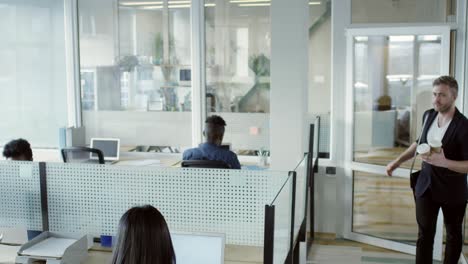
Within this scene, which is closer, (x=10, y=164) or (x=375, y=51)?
(x=10, y=164)

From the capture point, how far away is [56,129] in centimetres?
609

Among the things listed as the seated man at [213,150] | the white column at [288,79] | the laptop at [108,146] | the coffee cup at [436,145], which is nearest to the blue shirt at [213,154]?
the seated man at [213,150]

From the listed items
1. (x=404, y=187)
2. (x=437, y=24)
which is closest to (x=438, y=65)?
(x=437, y=24)

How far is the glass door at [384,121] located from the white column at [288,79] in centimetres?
72

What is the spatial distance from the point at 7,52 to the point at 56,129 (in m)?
1.00

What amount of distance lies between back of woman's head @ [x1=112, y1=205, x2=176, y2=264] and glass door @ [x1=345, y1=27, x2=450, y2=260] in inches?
130

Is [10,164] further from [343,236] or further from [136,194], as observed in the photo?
[343,236]

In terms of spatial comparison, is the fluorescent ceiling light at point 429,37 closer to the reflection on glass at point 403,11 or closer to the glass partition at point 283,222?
the reflection on glass at point 403,11

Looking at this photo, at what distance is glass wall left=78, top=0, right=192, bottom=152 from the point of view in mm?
5703

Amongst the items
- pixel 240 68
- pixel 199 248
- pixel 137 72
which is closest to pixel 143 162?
pixel 137 72

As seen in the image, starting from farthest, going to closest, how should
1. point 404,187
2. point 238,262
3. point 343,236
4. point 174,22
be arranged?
point 174,22
point 343,236
point 404,187
point 238,262

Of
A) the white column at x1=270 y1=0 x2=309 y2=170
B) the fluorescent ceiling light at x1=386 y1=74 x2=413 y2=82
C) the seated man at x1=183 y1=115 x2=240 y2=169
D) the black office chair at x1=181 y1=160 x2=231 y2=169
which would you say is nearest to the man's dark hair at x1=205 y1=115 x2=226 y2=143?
the seated man at x1=183 y1=115 x2=240 y2=169

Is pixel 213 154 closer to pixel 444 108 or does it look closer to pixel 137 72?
pixel 444 108

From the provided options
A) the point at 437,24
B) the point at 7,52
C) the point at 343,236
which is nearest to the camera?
the point at 437,24
